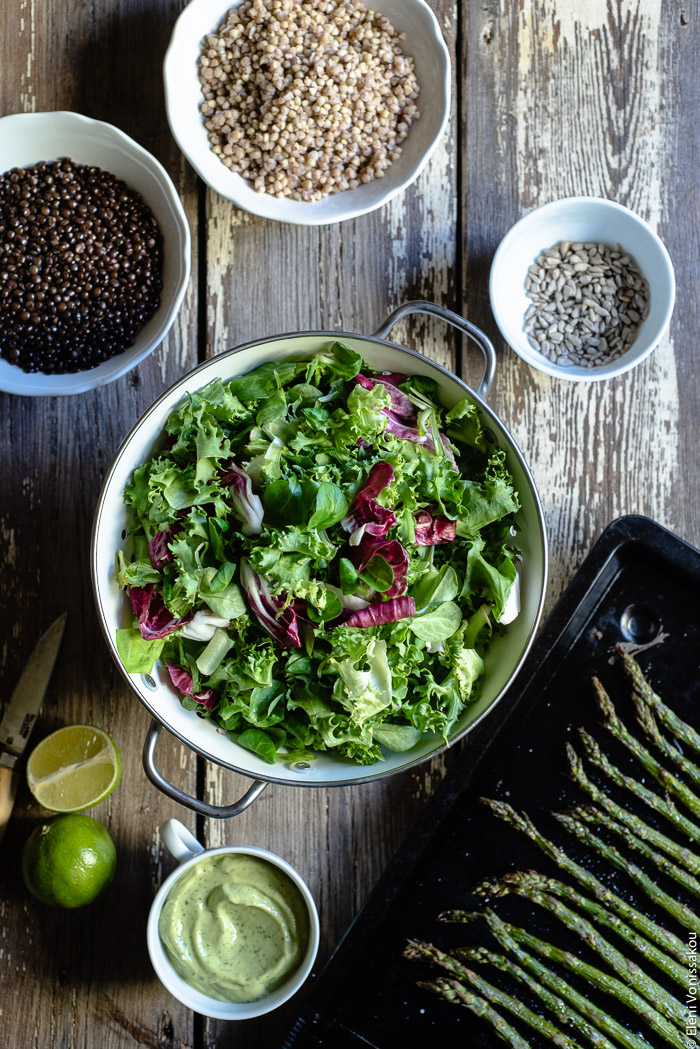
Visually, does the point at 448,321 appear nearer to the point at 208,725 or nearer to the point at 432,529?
the point at 432,529

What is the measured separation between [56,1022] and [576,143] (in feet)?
6.42

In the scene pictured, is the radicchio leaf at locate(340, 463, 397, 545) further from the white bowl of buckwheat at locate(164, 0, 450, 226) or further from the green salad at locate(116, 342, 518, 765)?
the white bowl of buckwheat at locate(164, 0, 450, 226)

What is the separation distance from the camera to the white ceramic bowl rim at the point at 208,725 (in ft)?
4.28

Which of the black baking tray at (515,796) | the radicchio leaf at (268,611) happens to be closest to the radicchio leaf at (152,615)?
the radicchio leaf at (268,611)

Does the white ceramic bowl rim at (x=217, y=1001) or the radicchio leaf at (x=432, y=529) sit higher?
the radicchio leaf at (x=432, y=529)

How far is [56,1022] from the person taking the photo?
1626 mm

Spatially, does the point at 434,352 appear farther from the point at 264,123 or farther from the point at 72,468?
the point at 72,468

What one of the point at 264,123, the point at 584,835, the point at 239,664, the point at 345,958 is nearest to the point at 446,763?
the point at 584,835

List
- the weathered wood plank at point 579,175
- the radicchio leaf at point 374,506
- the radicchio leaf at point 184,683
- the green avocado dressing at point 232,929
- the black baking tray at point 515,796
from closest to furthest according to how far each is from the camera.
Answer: the radicchio leaf at point 374,506
the radicchio leaf at point 184,683
the green avocado dressing at point 232,929
the black baking tray at point 515,796
the weathered wood plank at point 579,175

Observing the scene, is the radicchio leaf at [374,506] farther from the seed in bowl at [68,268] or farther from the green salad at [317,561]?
the seed in bowl at [68,268]

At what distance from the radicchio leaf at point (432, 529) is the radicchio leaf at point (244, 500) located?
0.24m

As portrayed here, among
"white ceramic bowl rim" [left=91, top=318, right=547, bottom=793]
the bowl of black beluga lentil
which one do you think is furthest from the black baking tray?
the bowl of black beluga lentil

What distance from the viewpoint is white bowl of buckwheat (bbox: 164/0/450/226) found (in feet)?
5.04

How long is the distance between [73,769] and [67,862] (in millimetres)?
165
